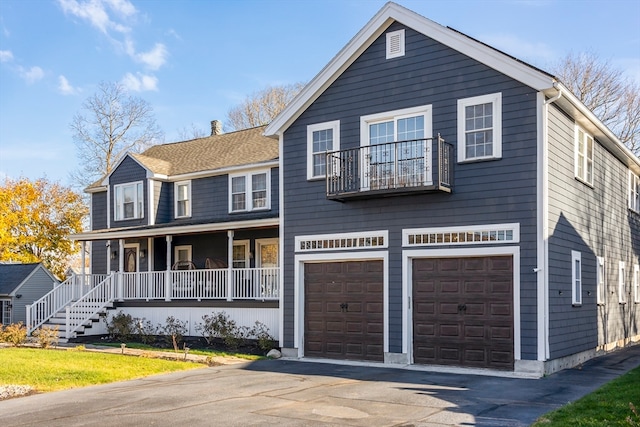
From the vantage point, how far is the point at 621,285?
2128 centimetres

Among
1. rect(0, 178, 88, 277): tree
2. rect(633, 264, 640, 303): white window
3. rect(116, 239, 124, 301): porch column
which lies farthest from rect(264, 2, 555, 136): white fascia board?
rect(0, 178, 88, 277): tree

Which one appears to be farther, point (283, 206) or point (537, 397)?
point (283, 206)

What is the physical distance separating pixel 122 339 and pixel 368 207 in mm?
10068

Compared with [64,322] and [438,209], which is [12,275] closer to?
[64,322]

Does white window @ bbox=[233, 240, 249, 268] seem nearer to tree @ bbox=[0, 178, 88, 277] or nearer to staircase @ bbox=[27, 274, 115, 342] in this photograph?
staircase @ bbox=[27, 274, 115, 342]

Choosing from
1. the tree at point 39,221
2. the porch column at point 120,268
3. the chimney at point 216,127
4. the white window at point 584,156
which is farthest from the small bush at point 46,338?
the tree at point 39,221

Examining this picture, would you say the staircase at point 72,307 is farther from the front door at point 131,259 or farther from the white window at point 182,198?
the white window at point 182,198

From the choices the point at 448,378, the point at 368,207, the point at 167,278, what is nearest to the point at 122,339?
the point at 167,278

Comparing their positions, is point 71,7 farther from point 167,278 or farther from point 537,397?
point 537,397

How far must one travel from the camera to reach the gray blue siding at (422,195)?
585 inches

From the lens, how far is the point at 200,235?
84.0ft

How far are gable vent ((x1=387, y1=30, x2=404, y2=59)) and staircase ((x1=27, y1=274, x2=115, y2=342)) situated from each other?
511 inches

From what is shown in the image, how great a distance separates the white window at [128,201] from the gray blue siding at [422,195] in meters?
10.1

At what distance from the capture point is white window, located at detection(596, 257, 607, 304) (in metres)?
18.7
